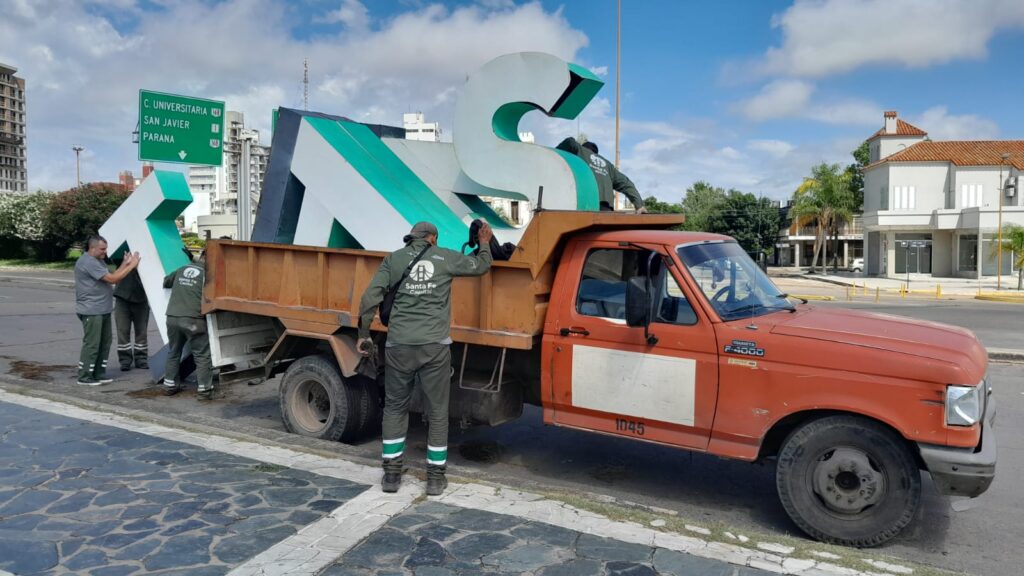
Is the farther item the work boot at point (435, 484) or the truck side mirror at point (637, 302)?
the work boot at point (435, 484)

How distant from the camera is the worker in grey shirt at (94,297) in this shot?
8.97 metres

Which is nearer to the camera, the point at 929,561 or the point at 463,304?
the point at 929,561

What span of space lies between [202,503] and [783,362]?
3.74 m

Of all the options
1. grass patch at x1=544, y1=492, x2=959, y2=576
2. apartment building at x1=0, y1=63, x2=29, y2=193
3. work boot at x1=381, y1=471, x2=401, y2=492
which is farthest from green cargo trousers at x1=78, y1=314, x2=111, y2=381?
apartment building at x1=0, y1=63, x2=29, y2=193

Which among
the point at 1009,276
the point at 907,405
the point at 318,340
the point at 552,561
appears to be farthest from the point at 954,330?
the point at 1009,276

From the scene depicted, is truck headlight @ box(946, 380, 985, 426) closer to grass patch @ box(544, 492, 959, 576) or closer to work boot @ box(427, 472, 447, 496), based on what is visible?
grass patch @ box(544, 492, 959, 576)

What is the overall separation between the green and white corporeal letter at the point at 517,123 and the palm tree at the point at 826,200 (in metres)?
48.0

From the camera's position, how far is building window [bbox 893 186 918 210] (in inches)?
1831

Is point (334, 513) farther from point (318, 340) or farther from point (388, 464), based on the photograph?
point (318, 340)

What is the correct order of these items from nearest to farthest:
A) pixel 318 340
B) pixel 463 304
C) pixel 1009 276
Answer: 1. pixel 463 304
2. pixel 318 340
3. pixel 1009 276

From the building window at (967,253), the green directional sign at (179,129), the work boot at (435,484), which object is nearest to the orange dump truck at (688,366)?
the work boot at (435,484)

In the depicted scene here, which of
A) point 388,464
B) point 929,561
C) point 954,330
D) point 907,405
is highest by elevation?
point 954,330

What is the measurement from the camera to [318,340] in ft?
22.4

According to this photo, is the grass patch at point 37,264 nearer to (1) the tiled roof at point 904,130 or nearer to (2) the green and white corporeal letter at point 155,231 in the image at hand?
(2) the green and white corporeal letter at point 155,231
